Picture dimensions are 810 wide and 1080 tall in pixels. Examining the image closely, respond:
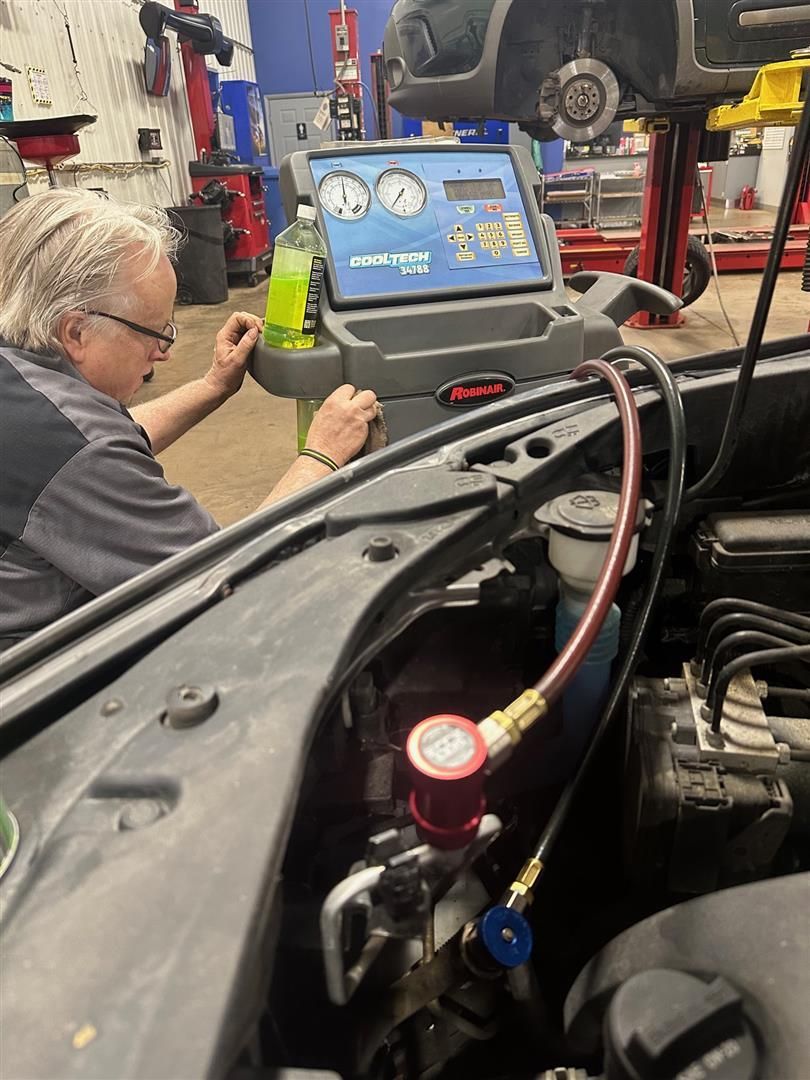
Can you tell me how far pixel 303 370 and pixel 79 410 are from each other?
0.58 meters

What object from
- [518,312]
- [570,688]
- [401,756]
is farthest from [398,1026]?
[518,312]

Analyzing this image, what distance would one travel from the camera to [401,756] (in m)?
0.77

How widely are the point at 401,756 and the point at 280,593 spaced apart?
26 cm

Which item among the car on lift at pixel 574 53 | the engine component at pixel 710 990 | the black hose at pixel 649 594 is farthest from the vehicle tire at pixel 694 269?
the engine component at pixel 710 990

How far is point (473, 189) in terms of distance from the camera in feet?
5.60

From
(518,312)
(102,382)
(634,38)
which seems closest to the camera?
(102,382)

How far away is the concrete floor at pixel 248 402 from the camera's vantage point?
284 centimetres

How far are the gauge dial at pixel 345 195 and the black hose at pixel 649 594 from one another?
3.07 feet

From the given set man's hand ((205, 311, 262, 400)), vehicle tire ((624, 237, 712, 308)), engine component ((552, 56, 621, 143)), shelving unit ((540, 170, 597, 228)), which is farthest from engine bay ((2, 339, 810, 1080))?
shelving unit ((540, 170, 597, 228))

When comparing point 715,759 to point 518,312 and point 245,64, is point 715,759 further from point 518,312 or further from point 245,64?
point 245,64

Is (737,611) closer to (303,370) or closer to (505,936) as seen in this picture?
(505,936)

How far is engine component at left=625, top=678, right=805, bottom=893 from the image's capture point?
66 cm

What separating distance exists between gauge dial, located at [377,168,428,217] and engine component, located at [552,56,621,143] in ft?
5.20

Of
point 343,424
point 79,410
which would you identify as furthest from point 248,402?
point 79,410
